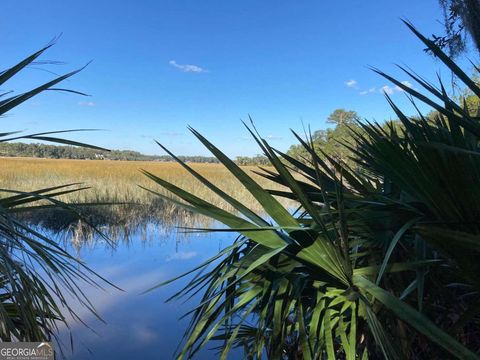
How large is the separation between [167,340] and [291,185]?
2.71 metres

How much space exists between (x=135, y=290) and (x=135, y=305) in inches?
16.0

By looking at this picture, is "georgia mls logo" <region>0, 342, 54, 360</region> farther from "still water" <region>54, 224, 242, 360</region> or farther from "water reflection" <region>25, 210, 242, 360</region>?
"water reflection" <region>25, 210, 242, 360</region>

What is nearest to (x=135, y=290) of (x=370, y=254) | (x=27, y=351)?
(x=27, y=351)

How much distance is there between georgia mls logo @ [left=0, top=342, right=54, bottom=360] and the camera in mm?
1238

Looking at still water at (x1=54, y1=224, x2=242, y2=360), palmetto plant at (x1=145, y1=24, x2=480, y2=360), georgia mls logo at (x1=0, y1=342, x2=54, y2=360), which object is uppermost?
palmetto plant at (x1=145, y1=24, x2=480, y2=360)

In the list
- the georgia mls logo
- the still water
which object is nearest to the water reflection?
the still water

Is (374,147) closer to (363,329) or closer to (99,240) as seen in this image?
(363,329)

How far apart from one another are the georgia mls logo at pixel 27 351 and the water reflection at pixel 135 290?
73cm

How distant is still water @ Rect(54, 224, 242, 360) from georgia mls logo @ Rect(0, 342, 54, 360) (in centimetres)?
36

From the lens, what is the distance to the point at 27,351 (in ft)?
4.28

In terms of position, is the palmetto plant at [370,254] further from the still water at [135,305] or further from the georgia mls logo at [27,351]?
the still water at [135,305]

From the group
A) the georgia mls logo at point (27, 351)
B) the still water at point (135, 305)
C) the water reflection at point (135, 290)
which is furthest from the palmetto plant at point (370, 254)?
the water reflection at point (135, 290)

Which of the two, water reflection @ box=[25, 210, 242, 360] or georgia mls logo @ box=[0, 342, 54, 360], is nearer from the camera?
georgia mls logo @ box=[0, 342, 54, 360]

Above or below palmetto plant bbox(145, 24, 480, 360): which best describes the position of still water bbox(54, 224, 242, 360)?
below
